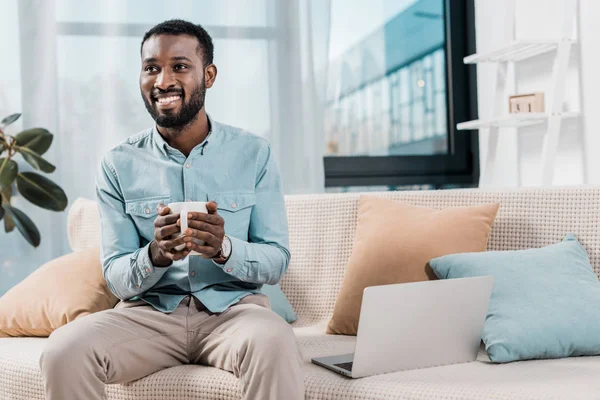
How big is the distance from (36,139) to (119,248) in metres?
1.23

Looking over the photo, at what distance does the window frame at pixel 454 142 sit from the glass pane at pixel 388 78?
1.7 inches

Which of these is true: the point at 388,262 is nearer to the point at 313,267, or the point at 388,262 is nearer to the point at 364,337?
the point at 313,267

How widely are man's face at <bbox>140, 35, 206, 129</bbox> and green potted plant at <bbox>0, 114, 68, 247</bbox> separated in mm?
1150

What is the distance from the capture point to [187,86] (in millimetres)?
1771

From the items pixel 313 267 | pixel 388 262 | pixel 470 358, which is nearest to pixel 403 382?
pixel 470 358

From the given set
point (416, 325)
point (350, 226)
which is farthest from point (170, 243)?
point (350, 226)

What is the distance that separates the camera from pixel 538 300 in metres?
1.70

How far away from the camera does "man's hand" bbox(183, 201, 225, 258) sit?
57.8 inches

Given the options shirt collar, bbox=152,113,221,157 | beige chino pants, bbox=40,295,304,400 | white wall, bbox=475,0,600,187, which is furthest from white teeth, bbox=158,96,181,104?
white wall, bbox=475,0,600,187

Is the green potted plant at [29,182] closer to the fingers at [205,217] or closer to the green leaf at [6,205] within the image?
the green leaf at [6,205]

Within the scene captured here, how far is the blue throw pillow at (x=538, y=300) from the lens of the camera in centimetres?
163

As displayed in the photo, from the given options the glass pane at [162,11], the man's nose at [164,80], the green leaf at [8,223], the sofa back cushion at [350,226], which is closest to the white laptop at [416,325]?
the sofa back cushion at [350,226]

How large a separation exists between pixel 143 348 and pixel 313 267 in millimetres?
716

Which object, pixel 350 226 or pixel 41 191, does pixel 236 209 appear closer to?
pixel 350 226
